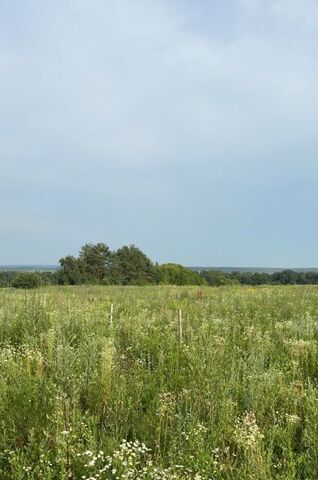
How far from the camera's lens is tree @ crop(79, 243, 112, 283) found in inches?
2719

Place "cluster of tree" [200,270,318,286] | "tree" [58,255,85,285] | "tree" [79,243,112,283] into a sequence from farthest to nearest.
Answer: "cluster of tree" [200,270,318,286], "tree" [79,243,112,283], "tree" [58,255,85,285]

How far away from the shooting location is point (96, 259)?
7100 centimetres

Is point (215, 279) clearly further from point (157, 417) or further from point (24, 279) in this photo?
point (157, 417)

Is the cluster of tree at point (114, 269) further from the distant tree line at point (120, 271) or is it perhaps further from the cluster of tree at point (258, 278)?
the cluster of tree at point (258, 278)

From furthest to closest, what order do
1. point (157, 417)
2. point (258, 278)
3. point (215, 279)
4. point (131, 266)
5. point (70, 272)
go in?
point (258, 278), point (215, 279), point (131, 266), point (70, 272), point (157, 417)

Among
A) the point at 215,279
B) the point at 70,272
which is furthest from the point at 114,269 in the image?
the point at 215,279

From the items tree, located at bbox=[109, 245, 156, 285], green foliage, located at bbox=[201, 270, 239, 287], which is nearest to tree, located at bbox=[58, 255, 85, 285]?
tree, located at bbox=[109, 245, 156, 285]

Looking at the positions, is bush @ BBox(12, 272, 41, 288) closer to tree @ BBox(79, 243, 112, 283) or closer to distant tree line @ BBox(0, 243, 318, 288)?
distant tree line @ BBox(0, 243, 318, 288)

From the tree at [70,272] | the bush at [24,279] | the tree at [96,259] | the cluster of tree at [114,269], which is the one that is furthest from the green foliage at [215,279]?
the bush at [24,279]

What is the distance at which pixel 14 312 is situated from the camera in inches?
388

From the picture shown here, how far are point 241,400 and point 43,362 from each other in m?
2.63

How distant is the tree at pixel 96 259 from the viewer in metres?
69.1

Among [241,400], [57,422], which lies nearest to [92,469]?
[57,422]

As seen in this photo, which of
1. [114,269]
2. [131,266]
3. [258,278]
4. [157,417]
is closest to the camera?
[157,417]
